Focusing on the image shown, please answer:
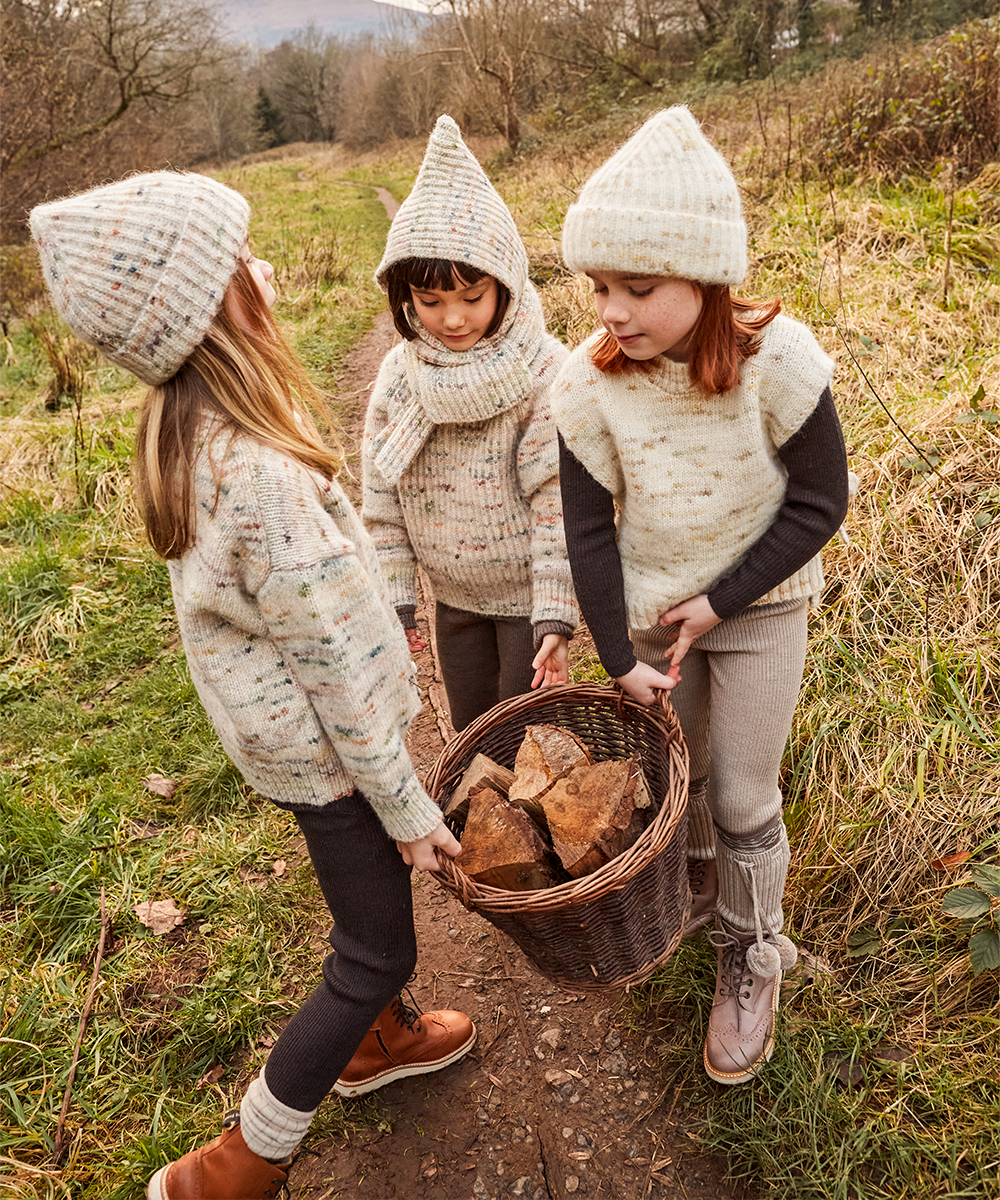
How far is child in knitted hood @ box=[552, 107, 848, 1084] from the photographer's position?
1.49 m

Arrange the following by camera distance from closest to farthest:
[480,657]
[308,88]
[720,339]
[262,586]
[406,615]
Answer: [262,586] < [720,339] < [406,615] < [480,657] < [308,88]

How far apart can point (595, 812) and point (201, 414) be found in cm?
111

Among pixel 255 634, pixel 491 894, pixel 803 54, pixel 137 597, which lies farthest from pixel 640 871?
pixel 803 54

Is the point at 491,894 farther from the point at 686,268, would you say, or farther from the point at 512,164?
the point at 512,164

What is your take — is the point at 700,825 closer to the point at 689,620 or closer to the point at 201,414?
the point at 689,620

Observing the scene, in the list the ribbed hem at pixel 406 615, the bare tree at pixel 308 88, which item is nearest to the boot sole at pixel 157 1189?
the ribbed hem at pixel 406 615

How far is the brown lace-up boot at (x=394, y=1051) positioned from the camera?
2.12 meters

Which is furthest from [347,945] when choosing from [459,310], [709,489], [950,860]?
[950,860]

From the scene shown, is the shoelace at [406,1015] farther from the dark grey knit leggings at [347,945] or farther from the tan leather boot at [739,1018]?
the tan leather boot at [739,1018]

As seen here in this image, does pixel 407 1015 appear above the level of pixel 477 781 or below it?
below

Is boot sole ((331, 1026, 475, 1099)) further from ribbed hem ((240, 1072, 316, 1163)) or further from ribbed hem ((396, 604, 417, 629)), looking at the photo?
ribbed hem ((396, 604, 417, 629))

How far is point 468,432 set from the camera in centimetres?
214

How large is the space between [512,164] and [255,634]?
16803 millimetres

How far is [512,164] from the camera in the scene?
16.0 m
